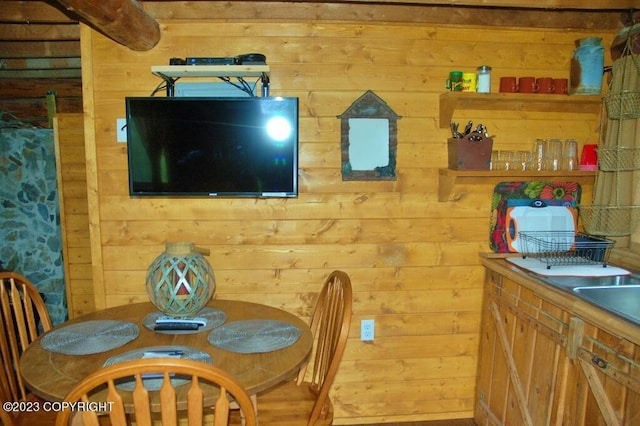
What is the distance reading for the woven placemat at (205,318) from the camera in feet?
5.55

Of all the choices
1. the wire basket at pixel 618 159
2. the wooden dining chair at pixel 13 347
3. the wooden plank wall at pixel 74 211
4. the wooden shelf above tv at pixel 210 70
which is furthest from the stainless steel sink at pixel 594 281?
the wooden plank wall at pixel 74 211

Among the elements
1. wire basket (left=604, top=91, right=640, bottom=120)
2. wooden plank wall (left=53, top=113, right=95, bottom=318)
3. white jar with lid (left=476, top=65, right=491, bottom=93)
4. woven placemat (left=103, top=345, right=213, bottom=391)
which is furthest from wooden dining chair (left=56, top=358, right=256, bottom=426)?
wooden plank wall (left=53, top=113, right=95, bottom=318)

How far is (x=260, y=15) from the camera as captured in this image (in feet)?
7.16

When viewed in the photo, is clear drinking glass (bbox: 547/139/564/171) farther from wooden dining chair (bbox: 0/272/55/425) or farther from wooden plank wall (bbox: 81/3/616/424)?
wooden dining chair (bbox: 0/272/55/425)

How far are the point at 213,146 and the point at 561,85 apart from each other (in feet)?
5.85

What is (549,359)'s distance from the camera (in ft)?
5.98

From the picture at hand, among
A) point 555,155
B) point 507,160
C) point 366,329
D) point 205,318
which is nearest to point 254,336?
point 205,318

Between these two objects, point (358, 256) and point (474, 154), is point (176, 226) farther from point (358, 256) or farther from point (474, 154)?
point (474, 154)

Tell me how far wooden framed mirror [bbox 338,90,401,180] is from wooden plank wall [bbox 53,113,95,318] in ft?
7.26

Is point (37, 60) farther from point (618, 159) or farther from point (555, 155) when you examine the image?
point (618, 159)

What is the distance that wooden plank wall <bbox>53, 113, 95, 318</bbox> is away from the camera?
333 cm

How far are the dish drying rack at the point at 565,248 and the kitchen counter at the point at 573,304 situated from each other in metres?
0.17

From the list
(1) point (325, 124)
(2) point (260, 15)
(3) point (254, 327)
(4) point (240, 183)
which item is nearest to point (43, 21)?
(2) point (260, 15)

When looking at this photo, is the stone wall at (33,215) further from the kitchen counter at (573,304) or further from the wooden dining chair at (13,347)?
the kitchen counter at (573,304)
